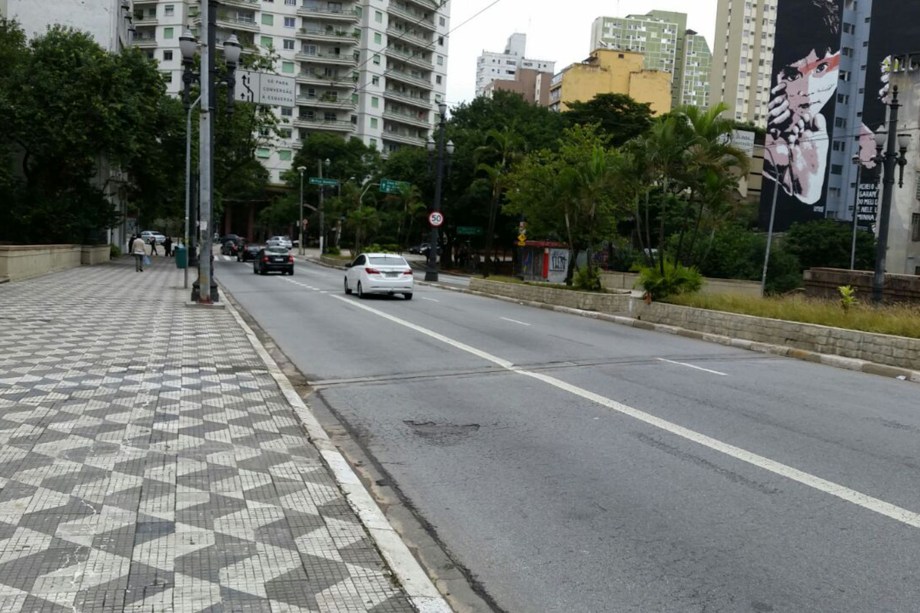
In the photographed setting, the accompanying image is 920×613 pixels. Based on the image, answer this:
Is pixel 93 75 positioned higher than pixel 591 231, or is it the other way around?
pixel 93 75

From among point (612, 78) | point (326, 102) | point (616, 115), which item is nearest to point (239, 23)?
point (326, 102)

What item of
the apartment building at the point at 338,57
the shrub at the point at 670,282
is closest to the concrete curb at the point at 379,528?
the shrub at the point at 670,282

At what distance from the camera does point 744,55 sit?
429 ft

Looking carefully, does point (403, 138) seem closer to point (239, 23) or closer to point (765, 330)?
point (239, 23)

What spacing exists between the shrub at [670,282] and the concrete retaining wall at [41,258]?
20.0 meters

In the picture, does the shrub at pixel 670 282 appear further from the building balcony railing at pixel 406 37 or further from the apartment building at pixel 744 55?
the apartment building at pixel 744 55

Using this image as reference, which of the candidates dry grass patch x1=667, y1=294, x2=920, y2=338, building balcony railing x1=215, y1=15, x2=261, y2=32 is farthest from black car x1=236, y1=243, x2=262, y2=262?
building balcony railing x1=215, y1=15, x2=261, y2=32

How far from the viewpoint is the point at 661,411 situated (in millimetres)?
8836

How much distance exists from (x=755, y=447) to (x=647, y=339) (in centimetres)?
964

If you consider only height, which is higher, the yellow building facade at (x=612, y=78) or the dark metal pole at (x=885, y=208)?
the yellow building facade at (x=612, y=78)

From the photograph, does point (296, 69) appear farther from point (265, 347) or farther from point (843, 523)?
point (843, 523)

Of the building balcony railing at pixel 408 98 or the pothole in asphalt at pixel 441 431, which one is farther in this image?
the building balcony railing at pixel 408 98

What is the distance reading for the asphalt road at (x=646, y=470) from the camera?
445 centimetres

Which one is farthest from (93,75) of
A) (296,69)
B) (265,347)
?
(296,69)
